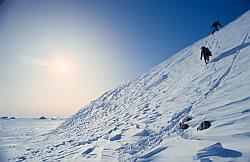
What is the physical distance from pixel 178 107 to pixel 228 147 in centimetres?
599

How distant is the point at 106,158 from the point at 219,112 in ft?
14.7

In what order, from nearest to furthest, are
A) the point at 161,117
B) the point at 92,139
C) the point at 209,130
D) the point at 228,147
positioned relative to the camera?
the point at 228,147 < the point at 209,130 < the point at 161,117 < the point at 92,139

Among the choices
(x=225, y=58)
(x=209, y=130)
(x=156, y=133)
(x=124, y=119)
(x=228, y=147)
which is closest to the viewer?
(x=228, y=147)

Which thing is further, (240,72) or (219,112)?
(240,72)

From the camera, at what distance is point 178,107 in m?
12.9

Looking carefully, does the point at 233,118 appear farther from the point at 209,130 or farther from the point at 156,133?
the point at 156,133

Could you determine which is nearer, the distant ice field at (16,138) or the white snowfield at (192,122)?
the white snowfield at (192,122)

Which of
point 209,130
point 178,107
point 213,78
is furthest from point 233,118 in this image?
point 213,78

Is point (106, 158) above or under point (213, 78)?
under

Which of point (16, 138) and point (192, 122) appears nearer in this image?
point (192, 122)

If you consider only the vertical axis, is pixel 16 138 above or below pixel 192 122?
above

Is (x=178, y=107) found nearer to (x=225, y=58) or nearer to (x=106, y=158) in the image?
(x=106, y=158)

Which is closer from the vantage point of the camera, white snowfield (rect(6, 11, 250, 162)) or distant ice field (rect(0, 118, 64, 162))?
white snowfield (rect(6, 11, 250, 162))

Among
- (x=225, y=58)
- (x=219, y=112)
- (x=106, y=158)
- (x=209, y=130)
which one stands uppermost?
(x=225, y=58)
